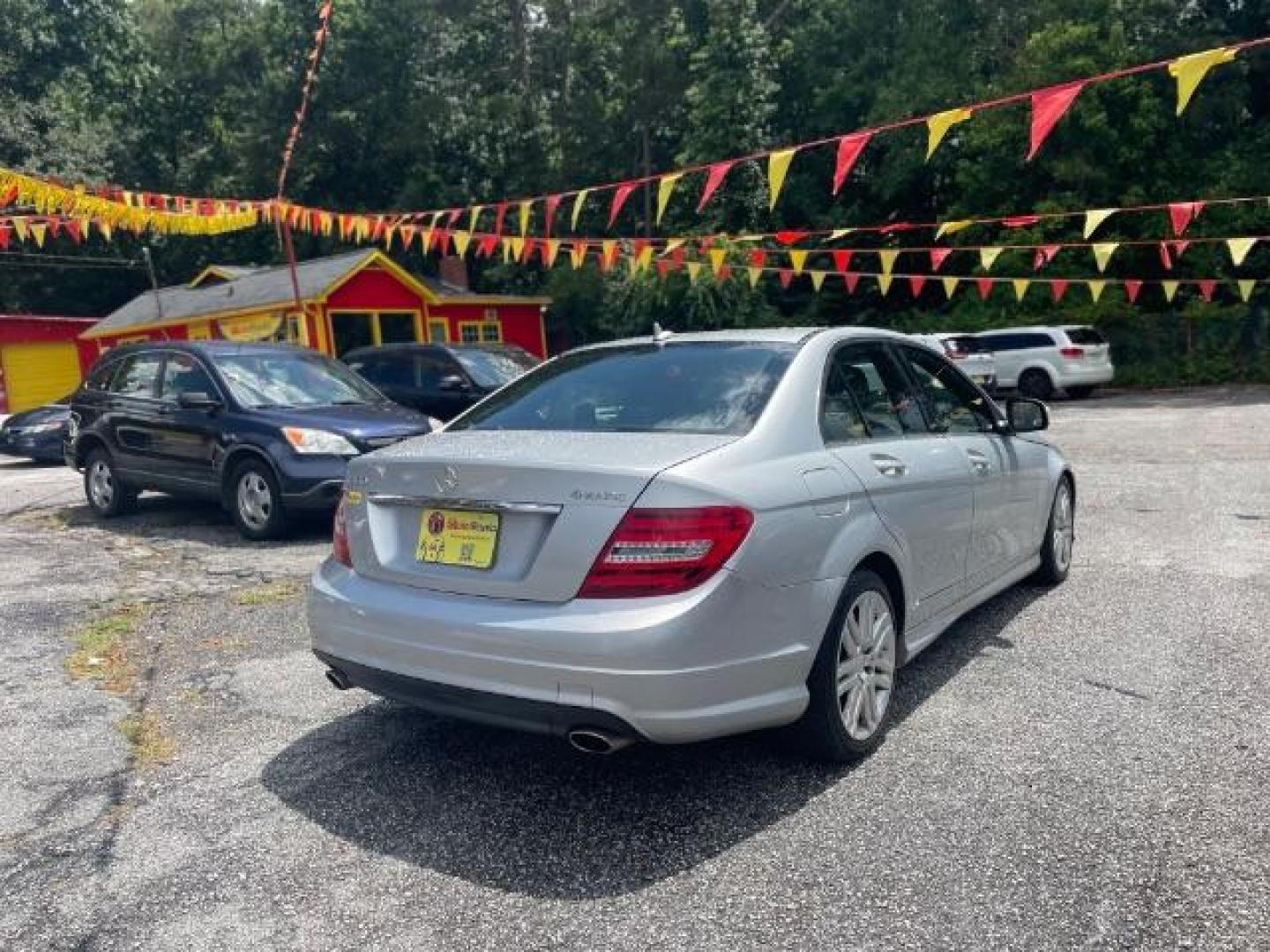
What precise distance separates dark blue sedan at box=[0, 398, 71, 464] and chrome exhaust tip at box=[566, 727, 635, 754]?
15571 millimetres

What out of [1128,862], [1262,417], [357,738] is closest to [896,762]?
[1128,862]

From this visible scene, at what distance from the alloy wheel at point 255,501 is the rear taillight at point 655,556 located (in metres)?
5.52

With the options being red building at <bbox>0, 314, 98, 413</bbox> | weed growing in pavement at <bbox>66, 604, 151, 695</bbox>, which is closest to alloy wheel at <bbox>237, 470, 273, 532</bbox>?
weed growing in pavement at <bbox>66, 604, 151, 695</bbox>

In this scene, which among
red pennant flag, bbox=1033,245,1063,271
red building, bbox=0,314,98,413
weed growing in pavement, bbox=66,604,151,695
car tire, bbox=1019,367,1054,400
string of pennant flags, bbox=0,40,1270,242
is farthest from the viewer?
red building, bbox=0,314,98,413

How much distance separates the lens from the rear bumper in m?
2.81

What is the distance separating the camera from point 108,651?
5133 mm

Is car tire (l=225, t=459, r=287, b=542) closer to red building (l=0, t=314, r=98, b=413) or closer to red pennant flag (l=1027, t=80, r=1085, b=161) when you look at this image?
red pennant flag (l=1027, t=80, r=1085, b=161)

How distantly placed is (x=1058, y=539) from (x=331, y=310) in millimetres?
21854

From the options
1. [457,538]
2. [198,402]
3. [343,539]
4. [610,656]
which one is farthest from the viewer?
[198,402]

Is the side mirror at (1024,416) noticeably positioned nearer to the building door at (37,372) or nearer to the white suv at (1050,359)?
the white suv at (1050,359)

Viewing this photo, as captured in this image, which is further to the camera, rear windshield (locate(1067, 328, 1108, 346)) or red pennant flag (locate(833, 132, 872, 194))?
rear windshield (locate(1067, 328, 1108, 346))

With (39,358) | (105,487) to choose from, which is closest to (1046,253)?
(105,487)

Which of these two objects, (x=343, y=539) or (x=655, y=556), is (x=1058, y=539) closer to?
(x=655, y=556)

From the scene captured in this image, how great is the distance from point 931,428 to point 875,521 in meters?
0.97
